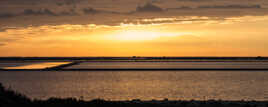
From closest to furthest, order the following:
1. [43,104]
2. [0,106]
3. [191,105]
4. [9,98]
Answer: [0,106] < [43,104] < [9,98] < [191,105]

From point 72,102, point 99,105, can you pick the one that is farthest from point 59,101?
point 99,105

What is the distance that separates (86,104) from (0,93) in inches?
158

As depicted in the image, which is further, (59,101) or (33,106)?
(59,101)

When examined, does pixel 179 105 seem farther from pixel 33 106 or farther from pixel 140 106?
pixel 33 106

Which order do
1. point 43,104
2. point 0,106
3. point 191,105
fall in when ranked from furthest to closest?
point 191,105
point 43,104
point 0,106

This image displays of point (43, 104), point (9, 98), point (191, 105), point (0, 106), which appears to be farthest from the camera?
point (191, 105)

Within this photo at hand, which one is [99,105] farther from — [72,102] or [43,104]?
[43,104]

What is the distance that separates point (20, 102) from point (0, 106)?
6.17 feet

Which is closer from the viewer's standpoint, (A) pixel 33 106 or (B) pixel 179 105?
(A) pixel 33 106

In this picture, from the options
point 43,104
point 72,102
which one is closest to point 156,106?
point 72,102

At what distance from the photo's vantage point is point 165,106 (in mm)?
18516

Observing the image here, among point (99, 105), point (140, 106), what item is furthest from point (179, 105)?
point (99, 105)

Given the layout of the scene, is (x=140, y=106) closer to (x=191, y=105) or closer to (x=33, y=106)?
(x=191, y=105)

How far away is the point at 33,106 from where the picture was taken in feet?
54.5
